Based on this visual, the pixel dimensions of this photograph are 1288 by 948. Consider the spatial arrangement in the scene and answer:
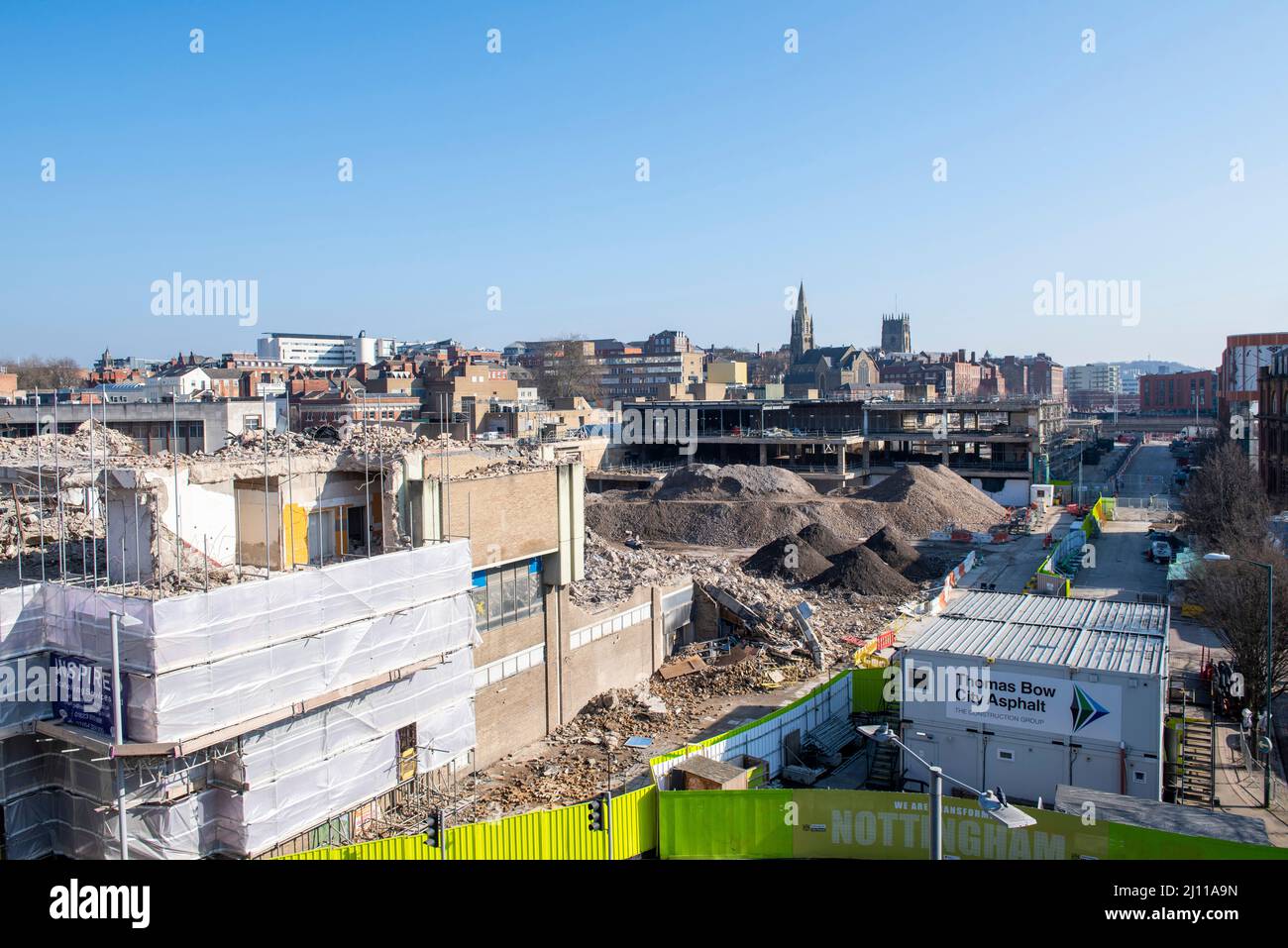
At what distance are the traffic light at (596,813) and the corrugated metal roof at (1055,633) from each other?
744 cm

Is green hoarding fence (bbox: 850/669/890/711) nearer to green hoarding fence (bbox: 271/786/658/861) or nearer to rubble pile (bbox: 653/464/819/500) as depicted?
green hoarding fence (bbox: 271/786/658/861)

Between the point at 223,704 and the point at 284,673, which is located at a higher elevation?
the point at 284,673

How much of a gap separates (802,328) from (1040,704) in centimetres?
15527

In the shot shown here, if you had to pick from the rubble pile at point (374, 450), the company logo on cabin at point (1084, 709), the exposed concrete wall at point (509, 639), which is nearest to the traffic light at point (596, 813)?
the exposed concrete wall at point (509, 639)

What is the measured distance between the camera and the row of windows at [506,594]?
21891mm

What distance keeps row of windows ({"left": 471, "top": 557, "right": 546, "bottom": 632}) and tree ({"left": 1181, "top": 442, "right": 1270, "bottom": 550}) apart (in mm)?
23832

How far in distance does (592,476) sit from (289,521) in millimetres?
52155

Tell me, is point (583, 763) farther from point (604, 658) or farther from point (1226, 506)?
point (1226, 506)

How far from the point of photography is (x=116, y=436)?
25094 millimetres

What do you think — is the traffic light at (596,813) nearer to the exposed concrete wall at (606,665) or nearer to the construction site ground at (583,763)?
the construction site ground at (583,763)

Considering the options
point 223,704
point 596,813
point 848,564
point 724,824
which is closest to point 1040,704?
point 724,824

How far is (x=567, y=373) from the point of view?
4729 inches
